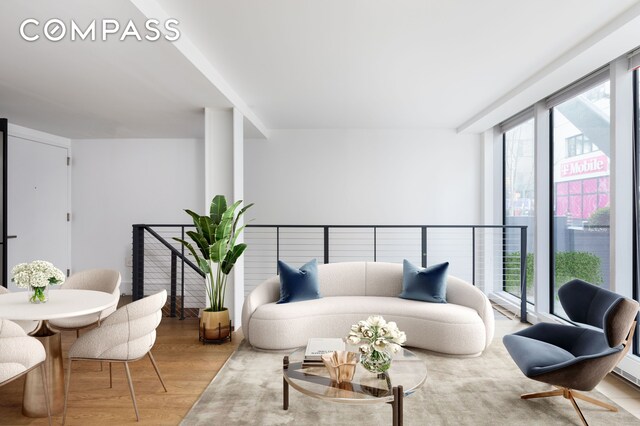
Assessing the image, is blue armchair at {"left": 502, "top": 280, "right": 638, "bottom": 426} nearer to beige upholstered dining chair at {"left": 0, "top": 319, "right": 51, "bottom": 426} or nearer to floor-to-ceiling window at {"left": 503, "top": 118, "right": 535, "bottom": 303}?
floor-to-ceiling window at {"left": 503, "top": 118, "right": 535, "bottom": 303}

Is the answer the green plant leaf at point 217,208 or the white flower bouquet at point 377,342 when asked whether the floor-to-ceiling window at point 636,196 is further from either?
the green plant leaf at point 217,208

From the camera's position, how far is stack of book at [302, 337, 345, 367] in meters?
2.71

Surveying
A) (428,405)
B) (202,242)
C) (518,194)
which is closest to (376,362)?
(428,405)

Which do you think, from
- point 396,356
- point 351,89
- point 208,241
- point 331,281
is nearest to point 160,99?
point 208,241

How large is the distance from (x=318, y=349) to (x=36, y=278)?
1868 mm

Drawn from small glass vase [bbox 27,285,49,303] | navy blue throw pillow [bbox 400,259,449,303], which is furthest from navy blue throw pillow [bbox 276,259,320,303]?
small glass vase [bbox 27,285,49,303]

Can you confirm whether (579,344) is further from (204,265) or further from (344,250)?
(344,250)

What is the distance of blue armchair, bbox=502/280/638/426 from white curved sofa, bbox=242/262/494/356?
2.25 feet

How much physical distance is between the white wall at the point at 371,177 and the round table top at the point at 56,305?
376cm

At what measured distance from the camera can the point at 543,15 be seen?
2.82 meters

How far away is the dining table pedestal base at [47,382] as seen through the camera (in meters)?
2.67

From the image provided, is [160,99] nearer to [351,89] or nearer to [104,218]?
[351,89]

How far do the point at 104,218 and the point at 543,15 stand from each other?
663 cm

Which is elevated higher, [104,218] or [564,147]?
[564,147]
